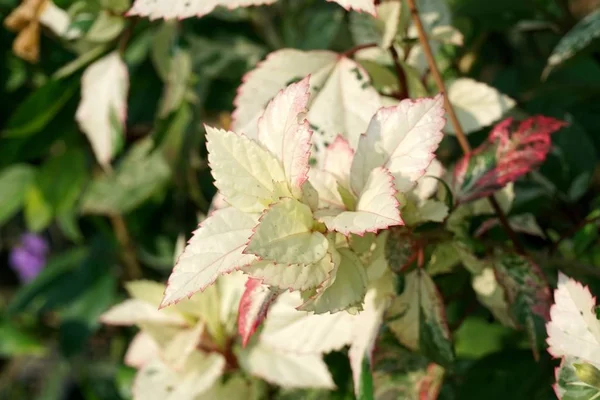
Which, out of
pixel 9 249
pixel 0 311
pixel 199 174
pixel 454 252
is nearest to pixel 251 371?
pixel 454 252

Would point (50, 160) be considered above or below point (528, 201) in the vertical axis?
below

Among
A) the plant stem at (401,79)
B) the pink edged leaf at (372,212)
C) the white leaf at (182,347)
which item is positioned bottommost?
the white leaf at (182,347)

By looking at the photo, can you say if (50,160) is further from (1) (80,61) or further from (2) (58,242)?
(2) (58,242)

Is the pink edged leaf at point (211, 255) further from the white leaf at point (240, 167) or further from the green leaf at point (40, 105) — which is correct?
the green leaf at point (40, 105)

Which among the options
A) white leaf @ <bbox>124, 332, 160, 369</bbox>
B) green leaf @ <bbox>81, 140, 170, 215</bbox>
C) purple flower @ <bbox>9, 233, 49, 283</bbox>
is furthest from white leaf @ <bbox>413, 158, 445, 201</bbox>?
purple flower @ <bbox>9, 233, 49, 283</bbox>

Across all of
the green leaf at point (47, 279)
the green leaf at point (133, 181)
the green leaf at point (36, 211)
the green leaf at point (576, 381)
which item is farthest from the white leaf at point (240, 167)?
the green leaf at point (47, 279)

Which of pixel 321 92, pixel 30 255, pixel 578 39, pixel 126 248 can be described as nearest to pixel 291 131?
pixel 321 92
